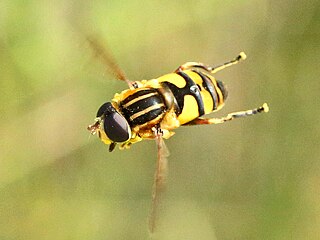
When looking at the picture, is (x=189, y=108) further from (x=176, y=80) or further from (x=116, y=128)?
(x=116, y=128)

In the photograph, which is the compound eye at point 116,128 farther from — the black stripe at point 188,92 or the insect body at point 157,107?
the black stripe at point 188,92

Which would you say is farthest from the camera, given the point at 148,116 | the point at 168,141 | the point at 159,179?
the point at 168,141

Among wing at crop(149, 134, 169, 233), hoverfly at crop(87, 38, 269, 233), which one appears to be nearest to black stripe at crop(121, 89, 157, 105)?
hoverfly at crop(87, 38, 269, 233)

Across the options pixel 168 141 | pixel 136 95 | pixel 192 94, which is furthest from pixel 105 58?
pixel 168 141

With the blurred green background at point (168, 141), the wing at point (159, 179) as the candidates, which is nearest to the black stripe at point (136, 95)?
the wing at point (159, 179)

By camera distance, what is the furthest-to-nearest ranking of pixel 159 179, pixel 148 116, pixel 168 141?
pixel 168 141 < pixel 148 116 < pixel 159 179

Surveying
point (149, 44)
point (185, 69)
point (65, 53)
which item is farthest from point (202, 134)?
point (185, 69)

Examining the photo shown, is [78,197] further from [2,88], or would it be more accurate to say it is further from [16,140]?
[2,88]
